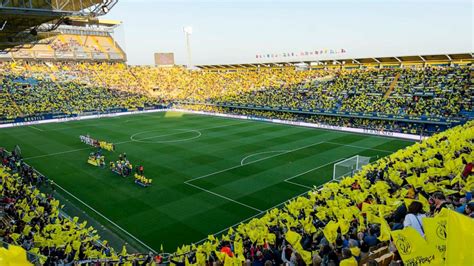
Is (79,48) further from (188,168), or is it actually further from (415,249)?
(415,249)

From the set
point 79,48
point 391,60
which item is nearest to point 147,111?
point 79,48

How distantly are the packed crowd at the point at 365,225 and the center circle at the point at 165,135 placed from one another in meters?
25.5

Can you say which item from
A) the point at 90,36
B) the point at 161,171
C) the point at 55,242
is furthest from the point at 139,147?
the point at 90,36

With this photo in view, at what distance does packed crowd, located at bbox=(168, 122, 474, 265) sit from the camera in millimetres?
5543

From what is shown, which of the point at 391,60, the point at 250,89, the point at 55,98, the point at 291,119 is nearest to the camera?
the point at 291,119

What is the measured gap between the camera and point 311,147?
108ft

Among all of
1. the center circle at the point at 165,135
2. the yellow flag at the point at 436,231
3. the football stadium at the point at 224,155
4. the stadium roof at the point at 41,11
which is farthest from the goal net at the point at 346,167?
the yellow flag at the point at 436,231

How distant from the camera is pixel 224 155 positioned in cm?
3022

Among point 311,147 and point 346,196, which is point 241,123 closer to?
point 311,147

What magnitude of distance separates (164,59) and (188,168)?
221 ft

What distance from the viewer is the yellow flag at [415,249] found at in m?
3.43

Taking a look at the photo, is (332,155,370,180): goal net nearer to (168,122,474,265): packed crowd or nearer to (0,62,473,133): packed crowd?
(168,122,474,265): packed crowd

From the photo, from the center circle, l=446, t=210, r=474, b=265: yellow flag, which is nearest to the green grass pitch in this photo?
the center circle

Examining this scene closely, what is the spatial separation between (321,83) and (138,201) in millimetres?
43170
